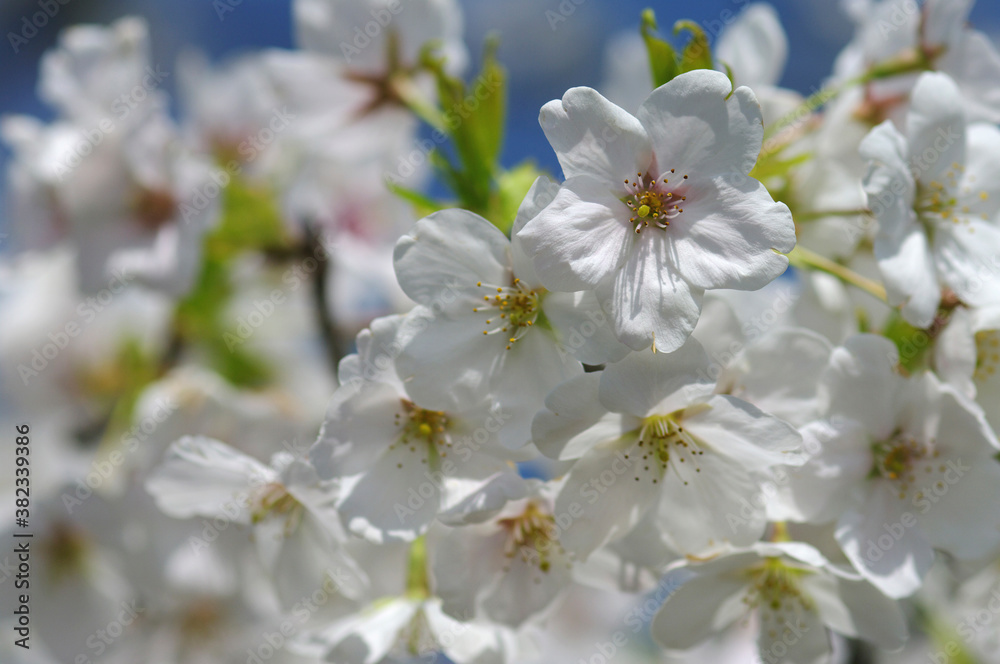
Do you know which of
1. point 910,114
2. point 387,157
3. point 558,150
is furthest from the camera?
point 387,157

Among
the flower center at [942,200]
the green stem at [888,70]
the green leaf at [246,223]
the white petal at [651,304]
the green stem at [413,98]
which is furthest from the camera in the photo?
the green leaf at [246,223]

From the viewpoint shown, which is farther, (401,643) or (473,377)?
(401,643)

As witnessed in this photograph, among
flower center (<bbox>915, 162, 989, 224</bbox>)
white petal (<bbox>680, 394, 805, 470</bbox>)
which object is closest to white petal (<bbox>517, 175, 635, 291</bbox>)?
white petal (<bbox>680, 394, 805, 470</bbox>)

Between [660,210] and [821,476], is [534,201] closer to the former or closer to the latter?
[660,210]

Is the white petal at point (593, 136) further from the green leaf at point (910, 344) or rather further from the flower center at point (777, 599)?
the flower center at point (777, 599)

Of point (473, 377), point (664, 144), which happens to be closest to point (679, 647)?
point (473, 377)

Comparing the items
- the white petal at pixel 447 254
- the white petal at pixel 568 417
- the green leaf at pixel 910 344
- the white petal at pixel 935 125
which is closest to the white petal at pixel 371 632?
the white petal at pixel 568 417

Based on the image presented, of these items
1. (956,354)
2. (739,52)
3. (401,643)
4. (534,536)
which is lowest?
(401,643)

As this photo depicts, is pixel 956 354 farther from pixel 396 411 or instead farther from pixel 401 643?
pixel 401 643
